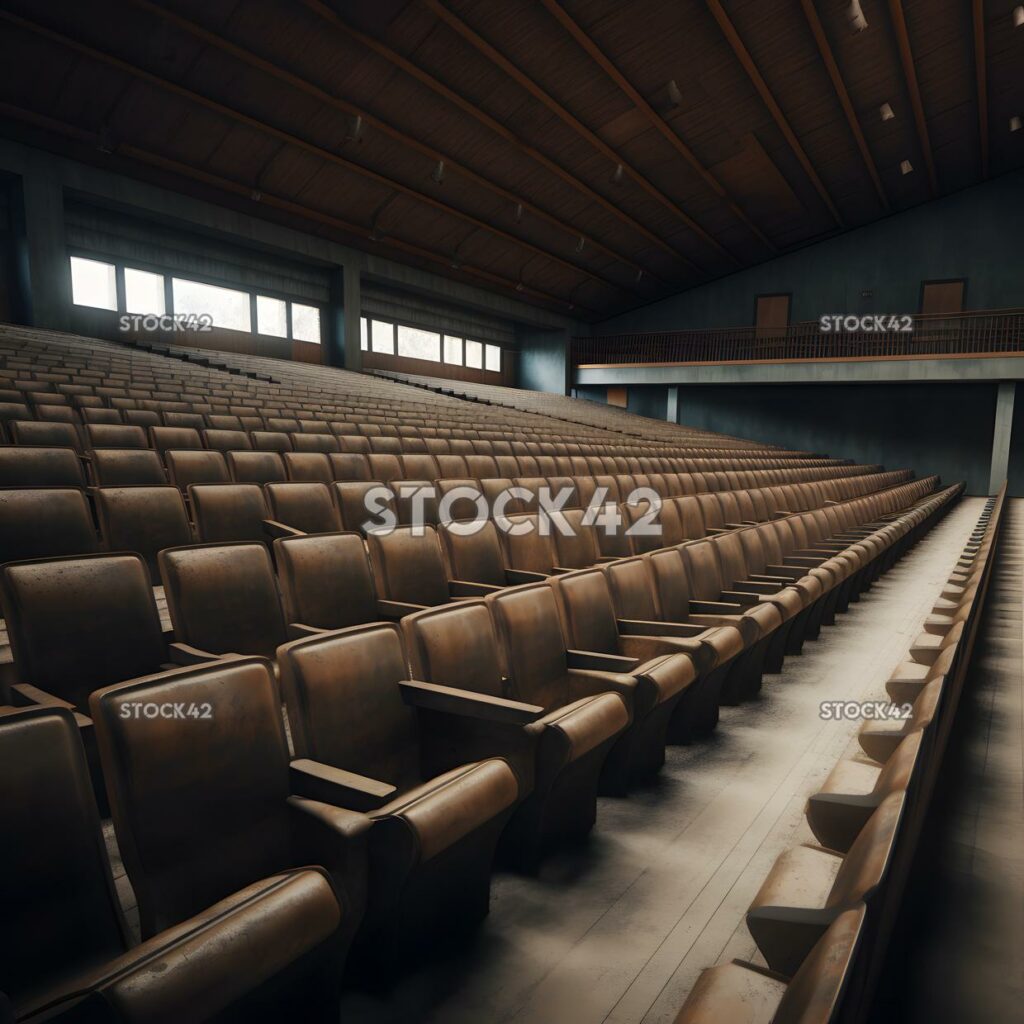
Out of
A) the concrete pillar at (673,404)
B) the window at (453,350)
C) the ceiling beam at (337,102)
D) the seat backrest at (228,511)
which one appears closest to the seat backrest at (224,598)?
the seat backrest at (228,511)

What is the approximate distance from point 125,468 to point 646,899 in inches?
37.4

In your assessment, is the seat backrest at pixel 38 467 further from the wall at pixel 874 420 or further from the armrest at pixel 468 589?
the wall at pixel 874 420

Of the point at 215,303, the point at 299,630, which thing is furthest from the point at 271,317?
the point at 299,630

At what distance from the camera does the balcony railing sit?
16.0ft

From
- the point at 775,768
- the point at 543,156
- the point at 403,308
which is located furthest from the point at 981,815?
the point at 403,308

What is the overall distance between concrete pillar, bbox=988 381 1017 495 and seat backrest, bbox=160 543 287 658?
16.3 feet

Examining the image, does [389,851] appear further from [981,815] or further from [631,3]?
[631,3]

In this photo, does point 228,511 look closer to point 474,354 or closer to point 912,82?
point 912,82

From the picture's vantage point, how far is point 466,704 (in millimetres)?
554

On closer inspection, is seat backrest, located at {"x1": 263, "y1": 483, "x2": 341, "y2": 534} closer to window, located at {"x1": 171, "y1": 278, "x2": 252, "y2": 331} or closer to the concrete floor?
the concrete floor

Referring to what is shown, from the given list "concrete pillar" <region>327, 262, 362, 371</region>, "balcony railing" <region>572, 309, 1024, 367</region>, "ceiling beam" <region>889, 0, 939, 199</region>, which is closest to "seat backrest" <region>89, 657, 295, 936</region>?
"ceiling beam" <region>889, 0, 939, 199</region>

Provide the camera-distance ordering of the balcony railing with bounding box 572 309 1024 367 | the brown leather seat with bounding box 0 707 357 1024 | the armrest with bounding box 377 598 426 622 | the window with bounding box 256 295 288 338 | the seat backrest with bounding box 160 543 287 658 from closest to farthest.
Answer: the brown leather seat with bounding box 0 707 357 1024
the seat backrest with bounding box 160 543 287 658
the armrest with bounding box 377 598 426 622
the window with bounding box 256 295 288 338
the balcony railing with bounding box 572 309 1024 367

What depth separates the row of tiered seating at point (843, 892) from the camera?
23 cm

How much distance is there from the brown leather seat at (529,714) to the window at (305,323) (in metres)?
4.33
